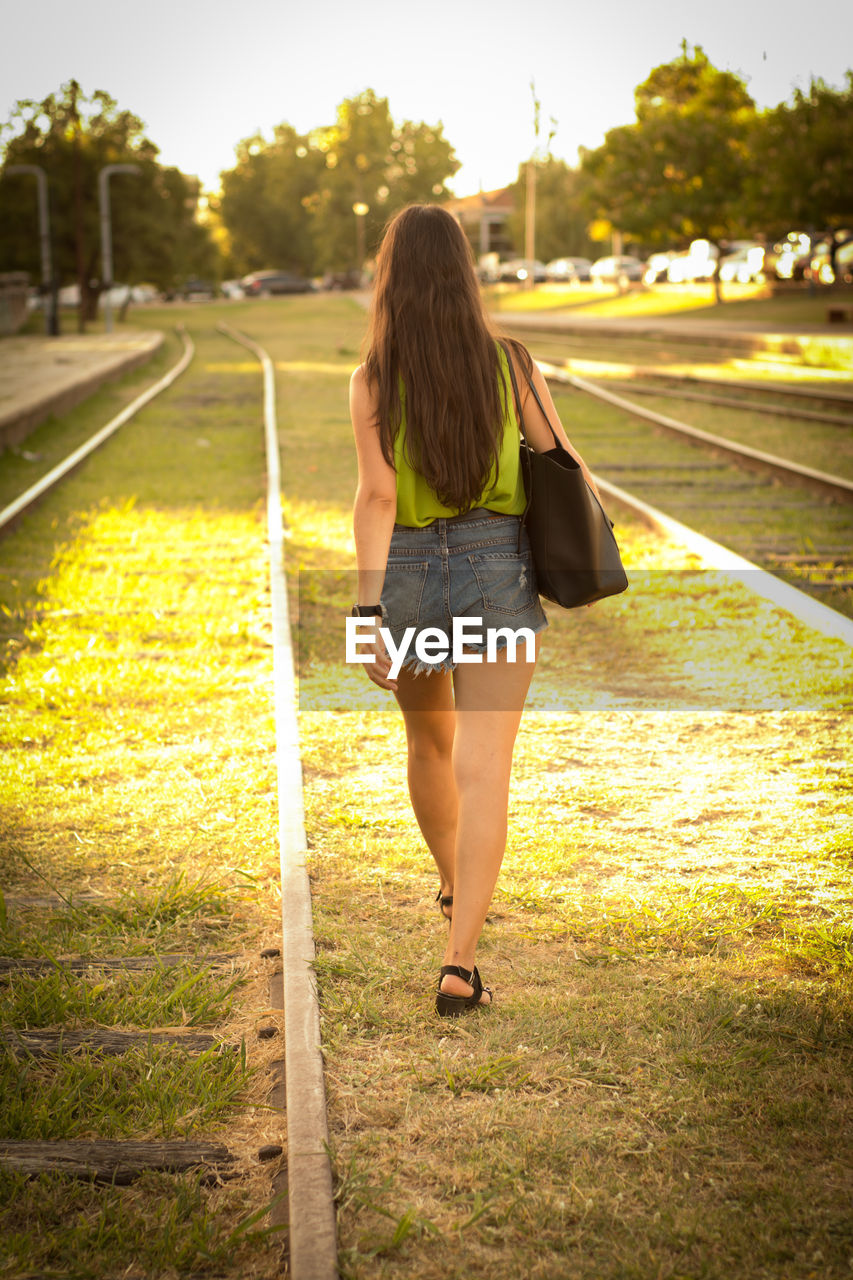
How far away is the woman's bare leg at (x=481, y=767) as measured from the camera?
297 centimetres

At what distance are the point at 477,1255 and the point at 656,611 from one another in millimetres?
5065

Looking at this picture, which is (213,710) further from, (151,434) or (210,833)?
(151,434)

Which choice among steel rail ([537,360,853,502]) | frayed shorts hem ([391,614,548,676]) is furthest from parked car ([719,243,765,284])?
frayed shorts hem ([391,614,548,676])

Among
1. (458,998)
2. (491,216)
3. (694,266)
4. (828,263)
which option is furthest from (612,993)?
(491,216)

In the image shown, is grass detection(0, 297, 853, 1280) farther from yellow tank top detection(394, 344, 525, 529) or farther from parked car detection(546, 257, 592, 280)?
parked car detection(546, 257, 592, 280)

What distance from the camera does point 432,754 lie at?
3285 mm

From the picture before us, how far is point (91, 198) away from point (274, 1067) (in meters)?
50.9

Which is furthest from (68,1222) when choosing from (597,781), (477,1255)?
(597,781)

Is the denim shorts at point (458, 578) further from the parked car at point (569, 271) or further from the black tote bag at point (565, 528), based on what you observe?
the parked car at point (569, 271)

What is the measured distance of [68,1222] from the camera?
8.00 ft

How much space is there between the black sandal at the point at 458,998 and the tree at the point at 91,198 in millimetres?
46632

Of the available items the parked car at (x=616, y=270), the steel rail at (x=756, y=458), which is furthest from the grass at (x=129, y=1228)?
the parked car at (x=616, y=270)

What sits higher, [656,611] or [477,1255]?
[656,611]

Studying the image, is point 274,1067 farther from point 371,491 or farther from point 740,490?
point 740,490
